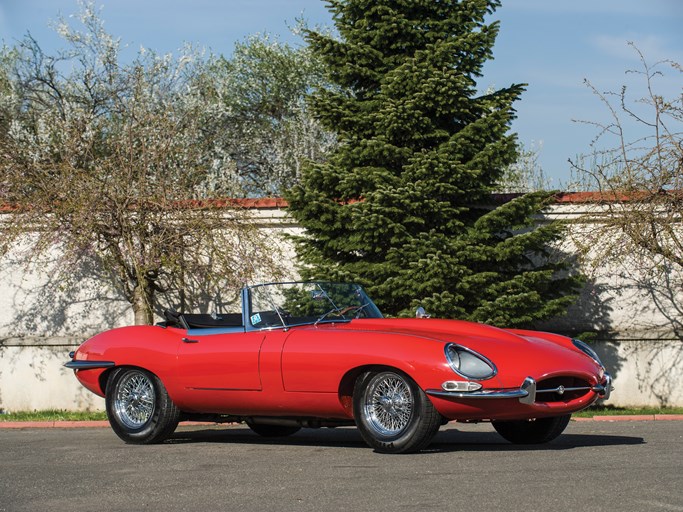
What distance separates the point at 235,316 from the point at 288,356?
5.29 ft

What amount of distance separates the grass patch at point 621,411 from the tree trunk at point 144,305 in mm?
6826

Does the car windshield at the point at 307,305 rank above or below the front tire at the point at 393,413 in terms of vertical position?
above

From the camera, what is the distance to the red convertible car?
8.02 m

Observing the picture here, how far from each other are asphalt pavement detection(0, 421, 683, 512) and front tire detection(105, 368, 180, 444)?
8.3 inches

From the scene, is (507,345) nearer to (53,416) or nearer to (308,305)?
(308,305)

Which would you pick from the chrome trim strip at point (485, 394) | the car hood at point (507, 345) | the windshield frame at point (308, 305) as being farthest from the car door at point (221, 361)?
the chrome trim strip at point (485, 394)

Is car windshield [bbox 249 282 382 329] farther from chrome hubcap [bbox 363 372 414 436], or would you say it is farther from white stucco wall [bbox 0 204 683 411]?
white stucco wall [bbox 0 204 683 411]

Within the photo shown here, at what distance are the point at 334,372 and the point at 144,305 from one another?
8856 millimetres

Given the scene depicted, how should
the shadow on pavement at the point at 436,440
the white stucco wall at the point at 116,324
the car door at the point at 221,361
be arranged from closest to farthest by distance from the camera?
1. the shadow on pavement at the point at 436,440
2. the car door at the point at 221,361
3. the white stucco wall at the point at 116,324

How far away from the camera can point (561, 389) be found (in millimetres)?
8227

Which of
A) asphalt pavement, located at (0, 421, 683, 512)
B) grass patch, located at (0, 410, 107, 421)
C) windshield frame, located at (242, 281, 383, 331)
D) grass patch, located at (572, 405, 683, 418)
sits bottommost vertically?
grass patch, located at (572, 405, 683, 418)

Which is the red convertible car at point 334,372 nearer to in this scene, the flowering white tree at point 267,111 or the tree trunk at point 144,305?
the tree trunk at point 144,305

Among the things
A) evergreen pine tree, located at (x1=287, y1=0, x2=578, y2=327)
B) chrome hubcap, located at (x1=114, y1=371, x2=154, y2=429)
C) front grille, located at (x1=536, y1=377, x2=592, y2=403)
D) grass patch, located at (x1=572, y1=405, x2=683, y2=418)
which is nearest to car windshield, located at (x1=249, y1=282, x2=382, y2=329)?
chrome hubcap, located at (x1=114, y1=371, x2=154, y2=429)

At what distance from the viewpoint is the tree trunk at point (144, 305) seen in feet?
54.9
